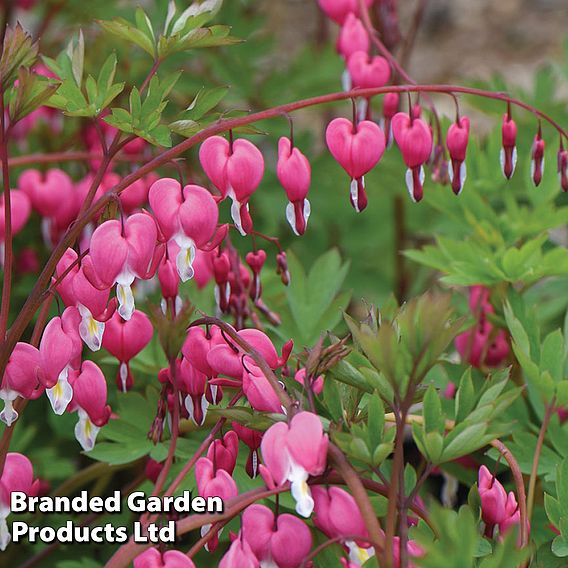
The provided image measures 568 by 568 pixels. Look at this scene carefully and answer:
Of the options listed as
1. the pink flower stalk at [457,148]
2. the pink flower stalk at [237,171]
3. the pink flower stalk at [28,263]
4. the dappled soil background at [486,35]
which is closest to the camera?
the pink flower stalk at [237,171]

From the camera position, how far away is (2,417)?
3.16ft

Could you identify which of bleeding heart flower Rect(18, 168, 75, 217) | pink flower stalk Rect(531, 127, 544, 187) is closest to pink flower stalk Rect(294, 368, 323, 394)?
pink flower stalk Rect(531, 127, 544, 187)

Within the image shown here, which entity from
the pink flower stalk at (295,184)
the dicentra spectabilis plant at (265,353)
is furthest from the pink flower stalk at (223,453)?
the pink flower stalk at (295,184)

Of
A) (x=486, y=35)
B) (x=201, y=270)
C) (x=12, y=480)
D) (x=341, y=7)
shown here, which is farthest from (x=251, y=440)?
(x=486, y=35)

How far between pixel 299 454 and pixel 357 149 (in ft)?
1.25

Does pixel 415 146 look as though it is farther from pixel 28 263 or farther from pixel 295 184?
pixel 28 263

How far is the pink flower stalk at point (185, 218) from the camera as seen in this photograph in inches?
38.3

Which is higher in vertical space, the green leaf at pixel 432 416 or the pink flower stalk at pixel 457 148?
the pink flower stalk at pixel 457 148

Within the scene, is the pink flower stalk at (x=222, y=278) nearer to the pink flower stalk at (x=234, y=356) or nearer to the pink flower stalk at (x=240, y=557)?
the pink flower stalk at (x=234, y=356)


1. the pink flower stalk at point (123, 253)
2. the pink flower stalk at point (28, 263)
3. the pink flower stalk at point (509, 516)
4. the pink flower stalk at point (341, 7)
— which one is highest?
the pink flower stalk at point (341, 7)

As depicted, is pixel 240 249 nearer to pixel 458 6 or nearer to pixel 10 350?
pixel 10 350

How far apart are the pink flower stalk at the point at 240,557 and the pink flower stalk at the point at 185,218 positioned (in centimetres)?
26

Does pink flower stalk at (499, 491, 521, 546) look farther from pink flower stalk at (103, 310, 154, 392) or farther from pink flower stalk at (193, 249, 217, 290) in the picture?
pink flower stalk at (193, 249, 217, 290)

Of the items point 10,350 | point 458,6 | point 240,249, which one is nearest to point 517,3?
point 458,6
